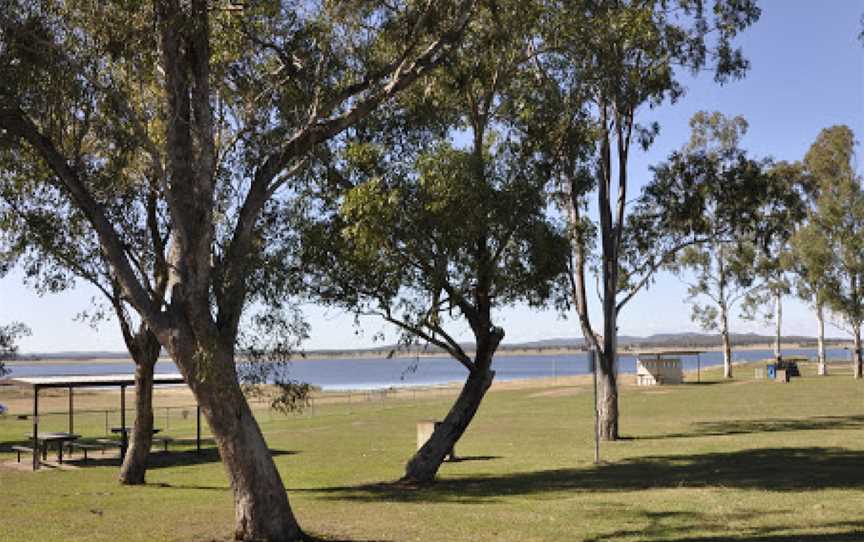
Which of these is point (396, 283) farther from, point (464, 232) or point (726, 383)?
point (726, 383)

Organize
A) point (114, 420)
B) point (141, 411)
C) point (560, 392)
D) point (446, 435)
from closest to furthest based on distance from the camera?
point (446, 435)
point (141, 411)
point (114, 420)
point (560, 392)

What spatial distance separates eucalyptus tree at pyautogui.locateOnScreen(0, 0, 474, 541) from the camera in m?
12.4

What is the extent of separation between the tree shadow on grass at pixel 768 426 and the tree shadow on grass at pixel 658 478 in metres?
5.71

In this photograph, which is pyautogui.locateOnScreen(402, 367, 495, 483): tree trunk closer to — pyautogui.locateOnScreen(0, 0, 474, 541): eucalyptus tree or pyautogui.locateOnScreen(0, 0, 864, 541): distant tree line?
pyautogui.locateOnScreen(0, 0, 864, 541): distant tree line

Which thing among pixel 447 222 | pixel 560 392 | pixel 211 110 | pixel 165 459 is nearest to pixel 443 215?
pixel 447 222

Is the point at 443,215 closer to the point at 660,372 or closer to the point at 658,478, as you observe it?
the point at 658,478

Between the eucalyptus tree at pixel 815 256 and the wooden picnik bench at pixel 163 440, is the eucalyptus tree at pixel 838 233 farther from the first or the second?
the wooden picnik bench at pixel 163 440

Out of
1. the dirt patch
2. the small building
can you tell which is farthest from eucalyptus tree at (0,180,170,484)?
the small building

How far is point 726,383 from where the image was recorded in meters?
57.0

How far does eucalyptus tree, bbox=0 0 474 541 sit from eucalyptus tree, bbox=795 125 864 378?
45.6 meters

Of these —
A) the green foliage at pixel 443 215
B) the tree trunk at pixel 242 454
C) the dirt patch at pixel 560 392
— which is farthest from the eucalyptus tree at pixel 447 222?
the dirt patch at pixel 560 392

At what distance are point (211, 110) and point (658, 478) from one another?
11.2m

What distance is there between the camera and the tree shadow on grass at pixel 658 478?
16984mm

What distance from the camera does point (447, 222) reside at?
17422mm
